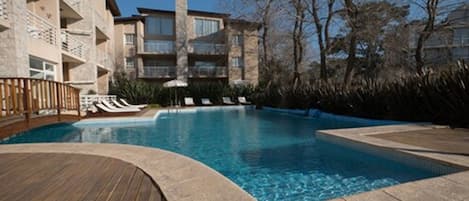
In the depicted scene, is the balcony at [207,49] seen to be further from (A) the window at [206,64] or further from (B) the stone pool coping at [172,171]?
(B) the stone pool coping at [172,171]

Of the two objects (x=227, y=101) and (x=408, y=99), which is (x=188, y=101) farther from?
(x=408, y=99)

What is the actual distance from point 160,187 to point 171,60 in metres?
29.3

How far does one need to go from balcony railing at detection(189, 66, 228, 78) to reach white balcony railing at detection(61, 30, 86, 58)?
12.6 meters

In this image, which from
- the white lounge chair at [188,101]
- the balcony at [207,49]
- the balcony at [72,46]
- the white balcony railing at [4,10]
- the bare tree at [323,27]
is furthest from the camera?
the balcony at [207,49]

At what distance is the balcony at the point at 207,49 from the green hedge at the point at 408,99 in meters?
17.0

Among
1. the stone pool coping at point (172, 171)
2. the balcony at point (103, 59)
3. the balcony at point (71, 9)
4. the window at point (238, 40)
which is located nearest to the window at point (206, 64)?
the window at point (238, 40)

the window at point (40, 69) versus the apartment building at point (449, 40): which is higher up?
the apartment building at point (449, 40)

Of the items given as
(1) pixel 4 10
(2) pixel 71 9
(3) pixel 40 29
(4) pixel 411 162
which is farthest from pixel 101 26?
(4) pixel 411 162

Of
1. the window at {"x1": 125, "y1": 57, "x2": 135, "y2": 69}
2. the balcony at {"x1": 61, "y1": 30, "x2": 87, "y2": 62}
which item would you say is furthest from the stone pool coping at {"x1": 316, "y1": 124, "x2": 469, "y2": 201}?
the window at {"x1": 125, "y1": 57, "x2": 135, "y2": 69}

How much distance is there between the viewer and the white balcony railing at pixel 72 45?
16.6m

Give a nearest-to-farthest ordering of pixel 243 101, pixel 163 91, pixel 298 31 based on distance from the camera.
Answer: pixel 298 31 → pixel 163 91 → pixel 243 101

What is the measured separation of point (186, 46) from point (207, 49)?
2.40 meters

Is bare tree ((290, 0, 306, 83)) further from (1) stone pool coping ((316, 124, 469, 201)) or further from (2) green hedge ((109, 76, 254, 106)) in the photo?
(1) stone pool coping ((316, 124, 469, 201))

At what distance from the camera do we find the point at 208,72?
1185 inches
